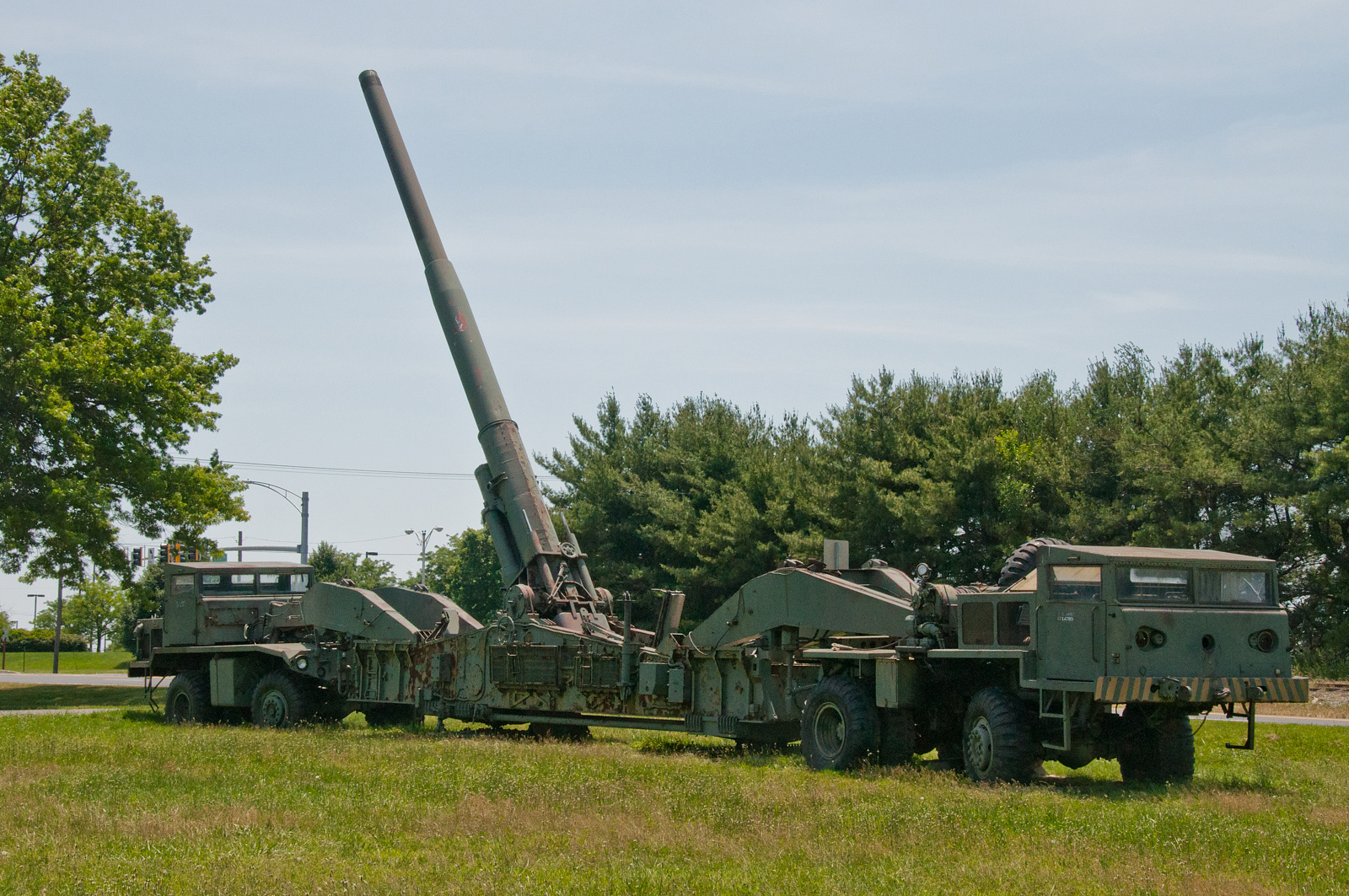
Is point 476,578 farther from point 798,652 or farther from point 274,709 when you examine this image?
point 798,652

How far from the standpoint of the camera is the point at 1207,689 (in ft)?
36.4

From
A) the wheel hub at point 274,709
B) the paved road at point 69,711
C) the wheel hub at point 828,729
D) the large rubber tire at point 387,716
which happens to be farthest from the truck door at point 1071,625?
the paved road at point 69,711

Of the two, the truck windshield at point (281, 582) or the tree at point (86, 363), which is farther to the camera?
the tree at point (86, 363)

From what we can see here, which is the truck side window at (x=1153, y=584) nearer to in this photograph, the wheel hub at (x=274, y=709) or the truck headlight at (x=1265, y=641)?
the truck headlight at (x=1265, y=641)

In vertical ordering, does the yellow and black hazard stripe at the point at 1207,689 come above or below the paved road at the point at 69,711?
above

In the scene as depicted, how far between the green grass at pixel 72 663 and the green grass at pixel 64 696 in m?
21.0

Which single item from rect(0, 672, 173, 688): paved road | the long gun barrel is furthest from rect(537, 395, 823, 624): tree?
the long gun barrel

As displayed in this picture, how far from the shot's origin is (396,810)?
10.3 meters

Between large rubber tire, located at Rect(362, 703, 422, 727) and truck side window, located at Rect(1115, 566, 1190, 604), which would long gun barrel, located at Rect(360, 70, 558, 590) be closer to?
large rubber tire, located at Rect(362, 703, 422, 727)

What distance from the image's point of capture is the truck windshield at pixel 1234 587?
11617mm

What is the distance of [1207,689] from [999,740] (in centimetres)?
176

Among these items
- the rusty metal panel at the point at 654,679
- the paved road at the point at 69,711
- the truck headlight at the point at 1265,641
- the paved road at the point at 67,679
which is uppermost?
the truck headlight at the point at 1265,641

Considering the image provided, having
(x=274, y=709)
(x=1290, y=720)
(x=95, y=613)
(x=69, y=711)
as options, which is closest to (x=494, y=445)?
(x=274, y=709)

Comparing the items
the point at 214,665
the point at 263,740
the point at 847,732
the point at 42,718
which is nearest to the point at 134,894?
the point at 847,732
